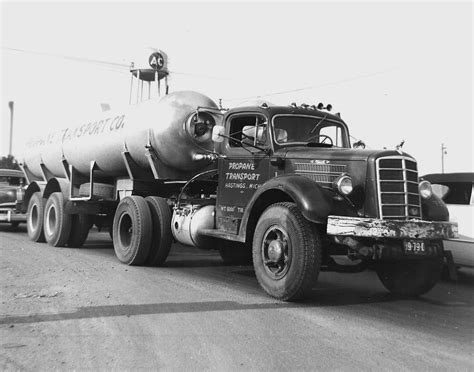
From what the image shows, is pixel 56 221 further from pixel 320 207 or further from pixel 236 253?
pixel 320 207

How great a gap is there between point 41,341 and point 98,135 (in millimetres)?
7206

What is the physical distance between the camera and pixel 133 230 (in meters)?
9.30

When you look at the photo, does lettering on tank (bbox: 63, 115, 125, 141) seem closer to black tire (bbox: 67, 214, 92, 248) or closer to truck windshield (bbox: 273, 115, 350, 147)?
black tire (bbox: 67, 214, 92, 248)

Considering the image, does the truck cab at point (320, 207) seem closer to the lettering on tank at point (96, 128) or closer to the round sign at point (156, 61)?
the lettering on tank at point (96, 128)

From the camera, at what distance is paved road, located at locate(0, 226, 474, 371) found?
13.6ft

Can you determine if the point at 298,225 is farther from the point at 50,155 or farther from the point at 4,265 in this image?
the point at 50,155

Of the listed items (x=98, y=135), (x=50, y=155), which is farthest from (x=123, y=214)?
(x=50, y=155)

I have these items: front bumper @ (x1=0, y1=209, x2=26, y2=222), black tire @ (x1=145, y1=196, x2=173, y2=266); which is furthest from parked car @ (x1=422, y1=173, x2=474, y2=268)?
front bumper @ (x1=0, y1=209, x2=26, y2=222)

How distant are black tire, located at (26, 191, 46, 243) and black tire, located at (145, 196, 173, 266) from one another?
5.14m

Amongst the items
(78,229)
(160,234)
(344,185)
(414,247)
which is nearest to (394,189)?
(344,185)

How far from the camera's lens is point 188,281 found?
775 cm

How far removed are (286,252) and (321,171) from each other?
1.16 m

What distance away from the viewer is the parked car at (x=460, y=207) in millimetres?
8438

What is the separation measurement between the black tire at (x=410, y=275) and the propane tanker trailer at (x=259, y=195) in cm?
2
